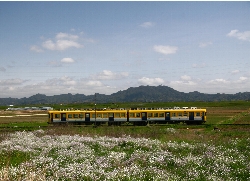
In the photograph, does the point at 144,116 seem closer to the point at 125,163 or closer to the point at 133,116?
the point at 133,116

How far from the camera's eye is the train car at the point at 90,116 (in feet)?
161

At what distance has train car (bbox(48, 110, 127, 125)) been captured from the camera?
49156 mm

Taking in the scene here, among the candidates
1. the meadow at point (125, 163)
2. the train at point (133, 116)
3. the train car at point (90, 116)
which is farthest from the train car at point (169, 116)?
the meadow at point (125, 163)

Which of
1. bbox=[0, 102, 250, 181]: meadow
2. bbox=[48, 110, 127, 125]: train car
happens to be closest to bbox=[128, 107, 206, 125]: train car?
bbox=[48, 110, 127, 125]: train car

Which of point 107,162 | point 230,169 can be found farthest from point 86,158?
point 230,169

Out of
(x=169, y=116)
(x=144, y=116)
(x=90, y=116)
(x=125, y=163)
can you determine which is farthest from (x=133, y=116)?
(x=125, y=163)

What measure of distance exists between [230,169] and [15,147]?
18660 millimetres

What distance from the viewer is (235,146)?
22.9 metres

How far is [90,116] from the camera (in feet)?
164

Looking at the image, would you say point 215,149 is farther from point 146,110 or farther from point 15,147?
point 146,110

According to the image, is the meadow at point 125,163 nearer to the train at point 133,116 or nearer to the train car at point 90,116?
the train at point 133,116

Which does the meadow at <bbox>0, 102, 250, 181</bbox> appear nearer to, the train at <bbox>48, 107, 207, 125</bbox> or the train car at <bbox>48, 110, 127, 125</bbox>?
the train at <bbox>48, 107, 207, 125</bbox>

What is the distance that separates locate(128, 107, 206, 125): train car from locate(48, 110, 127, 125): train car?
2.43 meters

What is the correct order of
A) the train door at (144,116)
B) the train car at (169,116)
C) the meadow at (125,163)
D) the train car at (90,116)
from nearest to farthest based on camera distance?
the meadow at (125,163)
the train car at (169,116)
the train door at (144,116)
the train car at (90,116)
